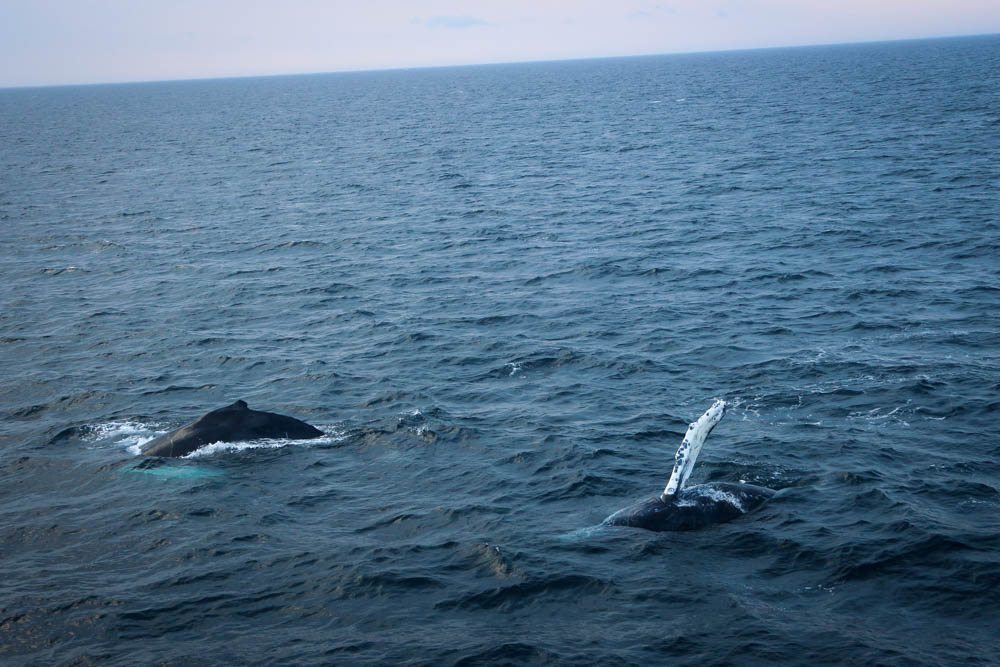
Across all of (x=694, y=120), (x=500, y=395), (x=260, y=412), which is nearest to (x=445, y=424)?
(x=500, y=395)

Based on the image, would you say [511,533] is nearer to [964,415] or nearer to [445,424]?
[445,424]

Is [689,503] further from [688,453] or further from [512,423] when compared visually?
[512,423]

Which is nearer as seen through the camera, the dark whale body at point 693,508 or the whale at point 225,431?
the dark whale body at point 693,508

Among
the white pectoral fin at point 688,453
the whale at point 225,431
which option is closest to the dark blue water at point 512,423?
the whale at point 225,431

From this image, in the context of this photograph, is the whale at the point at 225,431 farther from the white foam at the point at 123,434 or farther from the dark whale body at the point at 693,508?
the dark whale body at the point at 693,508

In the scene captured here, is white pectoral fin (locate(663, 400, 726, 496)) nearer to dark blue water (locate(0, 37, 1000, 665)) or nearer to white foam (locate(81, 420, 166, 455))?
dark blue water (locate(0, 37, 1000, 665))

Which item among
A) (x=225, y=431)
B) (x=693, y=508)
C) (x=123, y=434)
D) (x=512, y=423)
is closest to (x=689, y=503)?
(x=693, y=508)

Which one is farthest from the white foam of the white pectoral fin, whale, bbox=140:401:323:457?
the white pectoral fin
